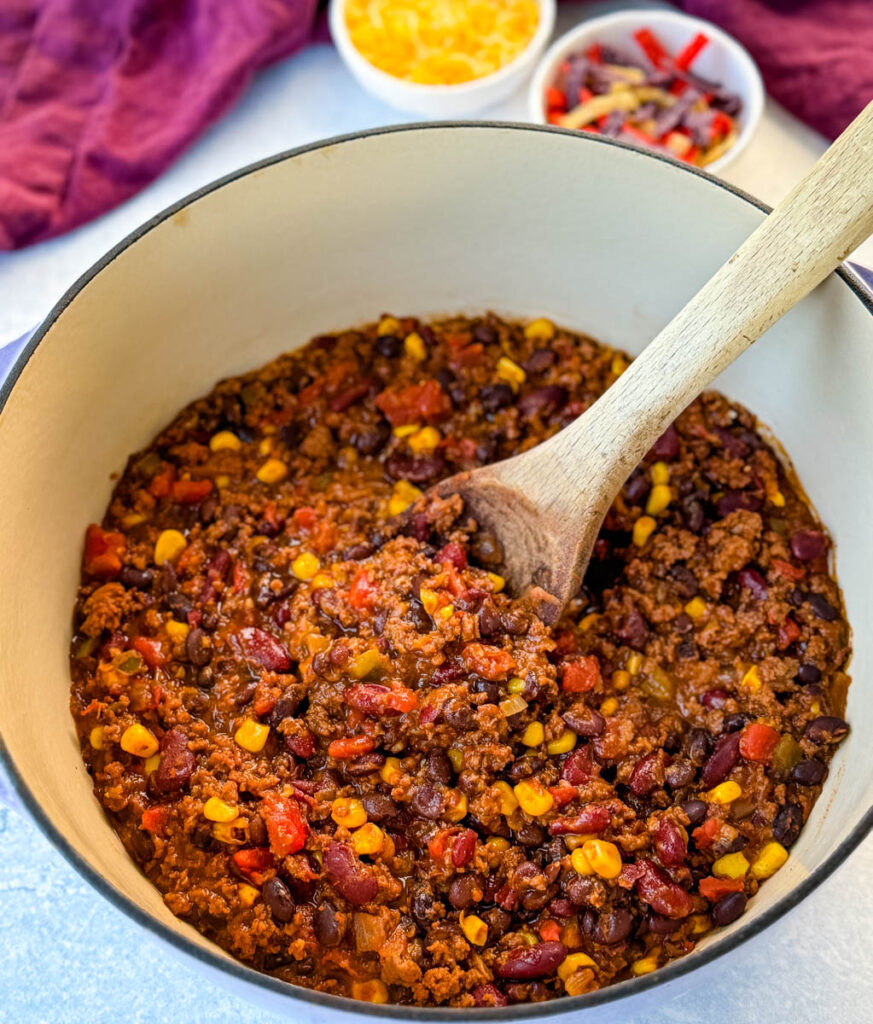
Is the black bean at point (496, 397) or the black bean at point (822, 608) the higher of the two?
the black bean at point (822, 608)

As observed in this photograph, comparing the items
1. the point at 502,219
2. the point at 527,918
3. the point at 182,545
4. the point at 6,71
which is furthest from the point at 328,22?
the point at 527,918

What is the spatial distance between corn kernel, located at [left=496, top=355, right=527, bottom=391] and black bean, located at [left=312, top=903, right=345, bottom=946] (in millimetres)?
1393

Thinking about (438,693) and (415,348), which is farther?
(415,348)

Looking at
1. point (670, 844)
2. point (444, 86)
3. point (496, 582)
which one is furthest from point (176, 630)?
point (444, 86)

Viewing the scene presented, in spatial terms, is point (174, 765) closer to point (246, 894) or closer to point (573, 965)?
point (246, 894)

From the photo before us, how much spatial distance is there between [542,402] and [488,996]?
1.42 meters

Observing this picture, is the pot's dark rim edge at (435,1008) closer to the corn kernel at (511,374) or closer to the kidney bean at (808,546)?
the kidney bean at (808,546)

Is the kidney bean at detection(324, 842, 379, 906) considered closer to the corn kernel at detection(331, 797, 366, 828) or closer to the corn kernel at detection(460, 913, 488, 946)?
the corn kernel at detection(331, 797, 366, 828)

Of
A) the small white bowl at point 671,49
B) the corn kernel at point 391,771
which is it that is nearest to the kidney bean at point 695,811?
the corn kernel at point 391,771

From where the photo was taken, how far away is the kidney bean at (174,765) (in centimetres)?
231

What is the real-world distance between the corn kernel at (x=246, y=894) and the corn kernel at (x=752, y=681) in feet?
3.82

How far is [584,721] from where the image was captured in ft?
7.70

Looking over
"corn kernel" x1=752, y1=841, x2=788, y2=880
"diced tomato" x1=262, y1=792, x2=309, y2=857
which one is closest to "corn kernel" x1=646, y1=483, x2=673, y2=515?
"corn kernel" x1=752, y1=841, x2=788, y2=880

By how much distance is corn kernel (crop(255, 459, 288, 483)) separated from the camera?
9.09ft
